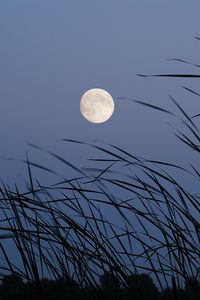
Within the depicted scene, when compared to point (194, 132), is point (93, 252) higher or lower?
lower

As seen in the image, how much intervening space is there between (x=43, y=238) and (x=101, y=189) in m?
0.46

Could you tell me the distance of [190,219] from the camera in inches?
63.7

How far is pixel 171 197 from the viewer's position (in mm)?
1848

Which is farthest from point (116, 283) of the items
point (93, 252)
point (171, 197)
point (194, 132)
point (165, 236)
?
point (194, 132)

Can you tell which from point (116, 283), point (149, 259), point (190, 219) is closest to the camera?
point (190, 219)

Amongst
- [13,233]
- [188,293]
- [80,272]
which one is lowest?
[188,293]

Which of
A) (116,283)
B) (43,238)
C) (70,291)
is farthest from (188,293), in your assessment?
(43,238)

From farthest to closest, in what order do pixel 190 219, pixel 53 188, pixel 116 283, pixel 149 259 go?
1. pixel 53 188
2. pixel 149 259
3. pixel 116 283
4. pixel 190 219

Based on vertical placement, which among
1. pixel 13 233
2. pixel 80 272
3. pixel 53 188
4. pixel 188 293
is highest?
pixel 53 188

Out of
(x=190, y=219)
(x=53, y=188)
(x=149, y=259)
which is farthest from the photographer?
(x=53, y=188)

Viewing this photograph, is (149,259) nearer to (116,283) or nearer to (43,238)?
(116,283)

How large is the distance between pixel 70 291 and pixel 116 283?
0.17 metres

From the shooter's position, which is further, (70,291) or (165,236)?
(165,236)

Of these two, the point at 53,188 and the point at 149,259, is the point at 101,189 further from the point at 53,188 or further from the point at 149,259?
the point at 149,259
